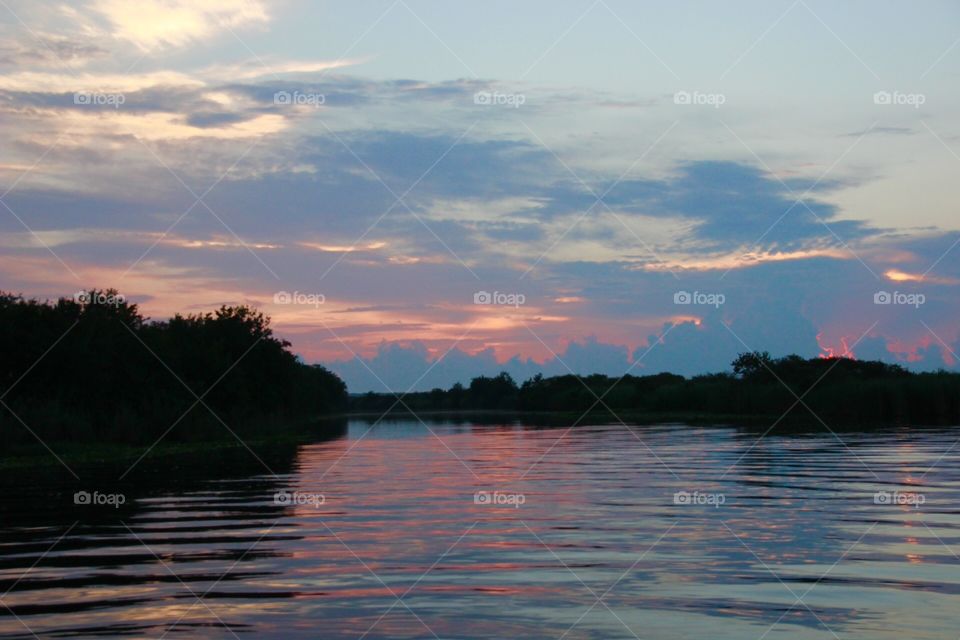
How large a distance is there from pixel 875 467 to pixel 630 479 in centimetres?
819

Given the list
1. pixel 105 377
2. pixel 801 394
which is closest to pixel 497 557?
pixel 105 377

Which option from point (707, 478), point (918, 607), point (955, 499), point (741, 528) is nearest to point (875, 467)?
point (707, 478)

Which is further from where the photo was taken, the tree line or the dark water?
the tree line

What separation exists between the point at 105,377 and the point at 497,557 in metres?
46.5

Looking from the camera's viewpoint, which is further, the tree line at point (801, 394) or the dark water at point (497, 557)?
the tree line at point (801, 394)

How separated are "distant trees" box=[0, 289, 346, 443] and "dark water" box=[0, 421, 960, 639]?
65.9ft

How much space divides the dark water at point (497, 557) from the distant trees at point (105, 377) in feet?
65.9

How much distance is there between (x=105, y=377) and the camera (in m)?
58.5

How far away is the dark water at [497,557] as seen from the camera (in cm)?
1221

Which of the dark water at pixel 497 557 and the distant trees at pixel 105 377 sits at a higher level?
the distant trees at pixel 105 377

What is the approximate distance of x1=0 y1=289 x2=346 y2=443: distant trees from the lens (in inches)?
2020

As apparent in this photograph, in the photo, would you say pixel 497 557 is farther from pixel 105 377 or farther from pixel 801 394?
pixel 801 394

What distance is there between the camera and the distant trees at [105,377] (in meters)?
51.3

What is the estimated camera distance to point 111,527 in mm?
20922
